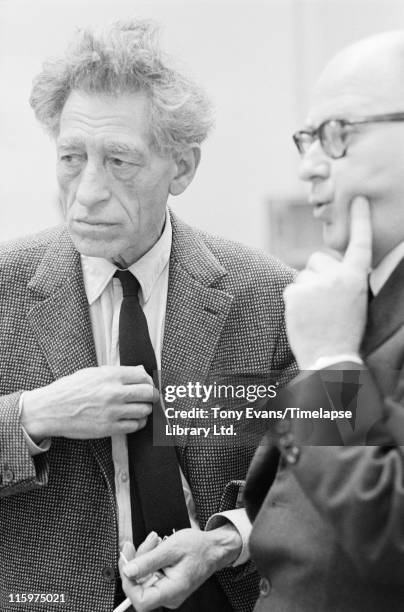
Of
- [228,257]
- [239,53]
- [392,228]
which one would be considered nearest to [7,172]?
[239,53]

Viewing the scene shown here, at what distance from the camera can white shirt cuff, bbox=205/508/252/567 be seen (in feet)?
6.03

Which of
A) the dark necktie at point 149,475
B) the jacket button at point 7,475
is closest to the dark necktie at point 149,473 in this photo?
the dark necktie at point 149,475

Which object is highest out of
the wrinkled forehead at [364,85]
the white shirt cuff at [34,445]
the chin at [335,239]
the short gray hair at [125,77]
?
the short gray hair at [125,77]

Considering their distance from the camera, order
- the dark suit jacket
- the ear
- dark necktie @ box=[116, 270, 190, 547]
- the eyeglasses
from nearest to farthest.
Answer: the dark suit jacket
the eyeglasses
dark necktie @ box=[116, 270, 190, 547]
the ear

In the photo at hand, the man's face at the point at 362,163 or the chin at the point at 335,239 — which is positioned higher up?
the man's face at the point at 362,163

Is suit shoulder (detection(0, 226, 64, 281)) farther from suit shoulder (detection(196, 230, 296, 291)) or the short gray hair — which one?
suit shoulder (detection(196, 230, 296, 291))

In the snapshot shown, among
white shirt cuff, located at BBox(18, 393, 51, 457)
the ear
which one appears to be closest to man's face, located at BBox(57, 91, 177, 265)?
the ear

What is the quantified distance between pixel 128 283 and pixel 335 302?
2.48ft

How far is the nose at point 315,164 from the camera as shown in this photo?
52.7 inches

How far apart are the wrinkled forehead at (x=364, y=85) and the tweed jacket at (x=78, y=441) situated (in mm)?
726

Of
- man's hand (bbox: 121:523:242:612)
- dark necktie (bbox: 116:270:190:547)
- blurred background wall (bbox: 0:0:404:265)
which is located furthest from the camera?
blurred background wall (bbox: 0:0:404:265)

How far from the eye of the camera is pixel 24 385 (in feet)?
6.24

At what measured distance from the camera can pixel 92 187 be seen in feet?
6.02

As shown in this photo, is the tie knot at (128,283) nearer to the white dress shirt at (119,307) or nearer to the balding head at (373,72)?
the white dress shirt at (119,307)
